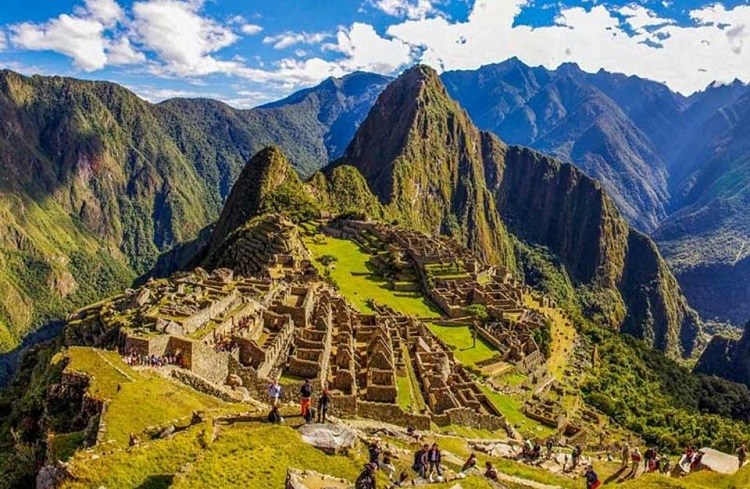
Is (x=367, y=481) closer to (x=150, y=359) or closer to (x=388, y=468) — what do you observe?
(x=388, y=468)

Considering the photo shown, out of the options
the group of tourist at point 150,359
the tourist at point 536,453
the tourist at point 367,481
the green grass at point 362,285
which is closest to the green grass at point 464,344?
the green grass at point 362,285

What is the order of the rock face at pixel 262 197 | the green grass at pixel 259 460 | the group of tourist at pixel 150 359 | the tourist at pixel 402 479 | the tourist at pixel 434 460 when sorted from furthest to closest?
the rock face at pixel 262 197
the group of tourist at pixel 150 359
the tourist at pixel 434 460
the tourist at pixel 402 479
the green grass at pixel 259 460

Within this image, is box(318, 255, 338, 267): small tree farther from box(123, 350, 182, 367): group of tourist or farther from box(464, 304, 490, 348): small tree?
box(123, 350, 182, 367): group of tourist

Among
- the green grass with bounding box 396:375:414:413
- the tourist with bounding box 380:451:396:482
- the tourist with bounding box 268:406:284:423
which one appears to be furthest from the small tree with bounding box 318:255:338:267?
the tourist with bounding box 380:451:396:482

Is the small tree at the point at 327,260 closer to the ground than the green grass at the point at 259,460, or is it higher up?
higher up

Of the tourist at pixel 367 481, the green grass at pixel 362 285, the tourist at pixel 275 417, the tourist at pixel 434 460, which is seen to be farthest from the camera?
the green grass at pixel 362 285

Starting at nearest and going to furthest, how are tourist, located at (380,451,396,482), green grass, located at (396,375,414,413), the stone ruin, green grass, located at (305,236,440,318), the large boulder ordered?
tourist, located at (380,451,396,482) → the large boulder → green grass, located at (396,375,414,413) → the stone ruin → green grass, located at (305,236,440,318)

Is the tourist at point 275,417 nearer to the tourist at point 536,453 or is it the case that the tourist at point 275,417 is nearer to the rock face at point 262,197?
the tourist at point 536,453
